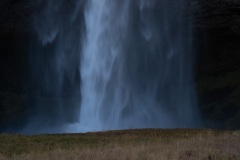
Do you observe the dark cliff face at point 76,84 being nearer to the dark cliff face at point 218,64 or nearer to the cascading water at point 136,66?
the dark cliff face at point 218,64

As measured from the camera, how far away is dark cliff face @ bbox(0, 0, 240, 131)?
141ft

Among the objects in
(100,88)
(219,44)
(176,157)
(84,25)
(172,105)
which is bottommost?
(172,105)

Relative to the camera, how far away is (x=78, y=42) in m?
47.2

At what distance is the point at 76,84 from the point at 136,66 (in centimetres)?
787

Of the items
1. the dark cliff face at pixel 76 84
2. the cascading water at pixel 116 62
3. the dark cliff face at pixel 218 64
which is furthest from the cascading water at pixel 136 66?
the dark cliff face at pixel 76 84

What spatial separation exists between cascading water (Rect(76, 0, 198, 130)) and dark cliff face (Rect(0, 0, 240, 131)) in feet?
5.37

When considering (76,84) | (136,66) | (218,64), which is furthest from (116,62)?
(218,64)

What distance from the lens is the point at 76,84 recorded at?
51.5 meters

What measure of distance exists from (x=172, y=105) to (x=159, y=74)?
3660mm

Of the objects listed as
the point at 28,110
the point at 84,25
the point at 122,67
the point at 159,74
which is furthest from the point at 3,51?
the point at 159,74

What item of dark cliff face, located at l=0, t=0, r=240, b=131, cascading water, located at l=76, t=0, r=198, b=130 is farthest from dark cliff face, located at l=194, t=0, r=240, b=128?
cascading water, located at l=76, t=0, r=198, b=130

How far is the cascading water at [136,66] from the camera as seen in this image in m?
41.0

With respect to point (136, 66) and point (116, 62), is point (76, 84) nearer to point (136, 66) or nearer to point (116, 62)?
point (136, 66)

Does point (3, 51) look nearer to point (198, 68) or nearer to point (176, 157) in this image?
point (198, 68)
